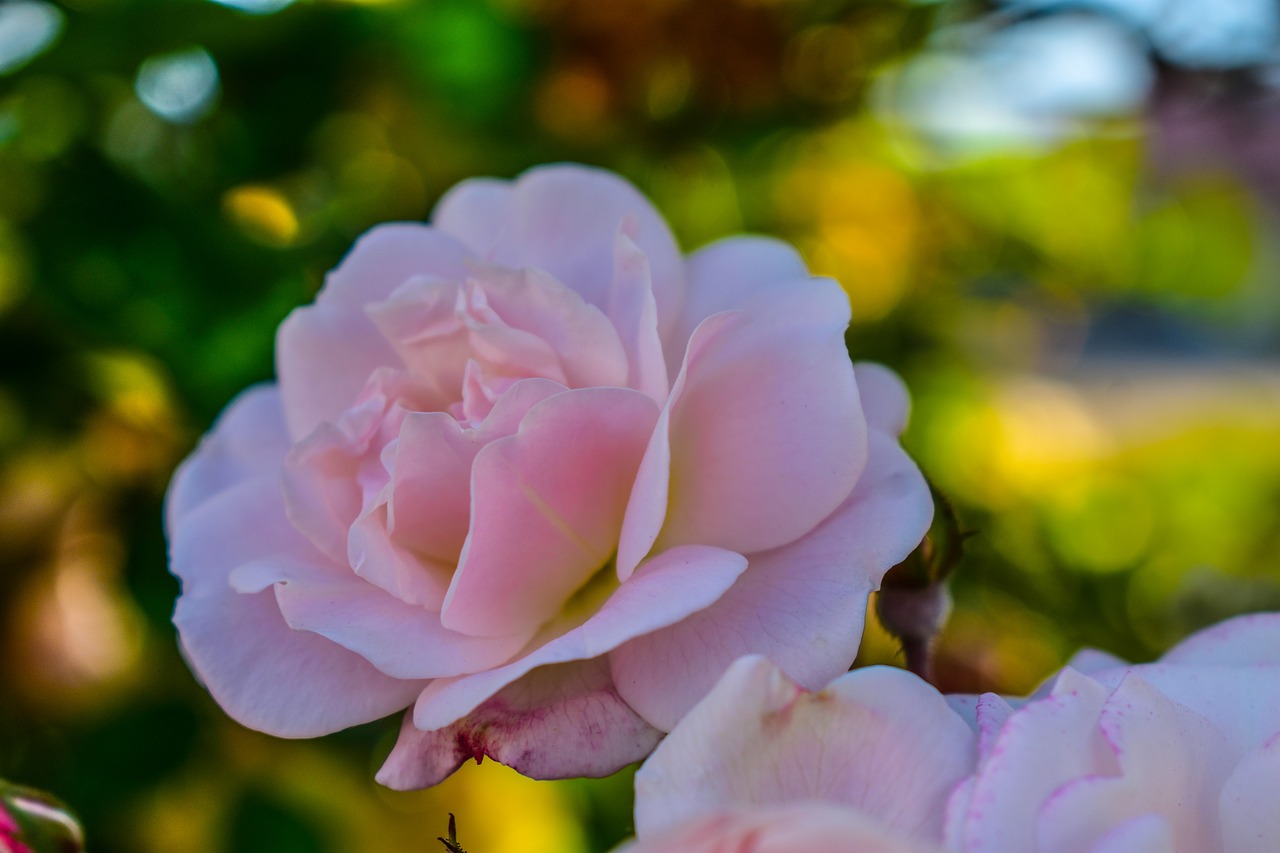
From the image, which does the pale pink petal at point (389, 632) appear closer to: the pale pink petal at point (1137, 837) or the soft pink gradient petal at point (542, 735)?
the soft pink gradient petal at point (542, 735)

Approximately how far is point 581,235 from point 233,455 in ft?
0.48

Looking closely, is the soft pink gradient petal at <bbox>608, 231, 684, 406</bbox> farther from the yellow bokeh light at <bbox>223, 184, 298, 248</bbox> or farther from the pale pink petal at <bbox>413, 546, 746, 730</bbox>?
the yellow bokeh light at <bbox>223, 184, 298, 248</bbox>

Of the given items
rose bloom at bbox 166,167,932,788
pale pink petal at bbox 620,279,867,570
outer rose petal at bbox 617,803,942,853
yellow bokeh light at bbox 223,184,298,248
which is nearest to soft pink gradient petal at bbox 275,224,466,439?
rose bloom at bbox 166,167,932,788

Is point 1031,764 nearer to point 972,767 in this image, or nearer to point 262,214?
point 972,767

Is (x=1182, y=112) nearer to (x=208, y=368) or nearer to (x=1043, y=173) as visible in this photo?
(x=1043, y=173)

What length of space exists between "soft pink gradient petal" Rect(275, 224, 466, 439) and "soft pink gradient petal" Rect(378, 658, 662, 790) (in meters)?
0.12

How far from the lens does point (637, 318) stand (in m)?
0.29

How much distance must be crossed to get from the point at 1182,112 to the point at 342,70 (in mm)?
812

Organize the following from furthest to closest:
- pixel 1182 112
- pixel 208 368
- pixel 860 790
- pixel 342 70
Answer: pixel 1182 112 → pixel 342 70 → pixel 208 368 → pixel 860 790

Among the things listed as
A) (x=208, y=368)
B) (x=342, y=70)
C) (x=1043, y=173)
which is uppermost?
(x=342, y=70)

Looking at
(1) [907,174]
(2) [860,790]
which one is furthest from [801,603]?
(1) [907,174]

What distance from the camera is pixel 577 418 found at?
0.86 ft

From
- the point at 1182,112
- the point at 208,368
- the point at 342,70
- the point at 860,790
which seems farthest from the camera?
the point at 1182,112

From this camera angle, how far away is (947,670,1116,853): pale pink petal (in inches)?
7.3
